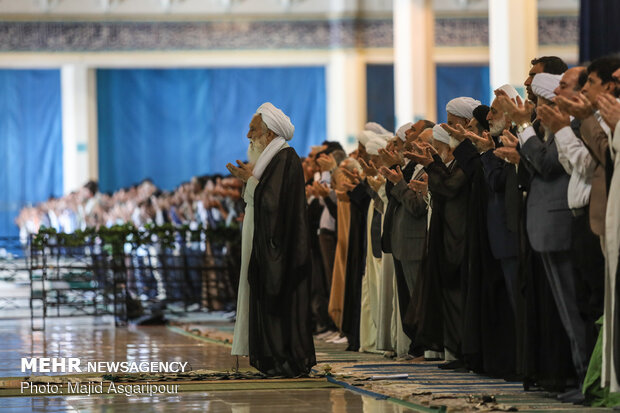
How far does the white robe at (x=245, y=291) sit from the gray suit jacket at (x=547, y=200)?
166 cm

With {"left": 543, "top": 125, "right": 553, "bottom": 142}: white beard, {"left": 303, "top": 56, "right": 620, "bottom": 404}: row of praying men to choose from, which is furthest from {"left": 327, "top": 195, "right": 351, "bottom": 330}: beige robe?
{"left": 543, "top": 125, "right": 553, "bottom": 142}: white beard

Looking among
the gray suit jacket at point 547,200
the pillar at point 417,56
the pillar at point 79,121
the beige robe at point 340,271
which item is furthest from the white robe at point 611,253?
the pillar at point 79,121

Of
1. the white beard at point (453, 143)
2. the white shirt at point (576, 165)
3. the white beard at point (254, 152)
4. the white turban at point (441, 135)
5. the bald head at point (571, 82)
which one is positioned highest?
the bald head at point (571, 82)

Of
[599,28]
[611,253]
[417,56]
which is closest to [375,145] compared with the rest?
[611,253]

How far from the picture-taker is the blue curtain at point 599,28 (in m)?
11.4

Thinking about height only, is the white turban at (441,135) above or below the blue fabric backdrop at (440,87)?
below

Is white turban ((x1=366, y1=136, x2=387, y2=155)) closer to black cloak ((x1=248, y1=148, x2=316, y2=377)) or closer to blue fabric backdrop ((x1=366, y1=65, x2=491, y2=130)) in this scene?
black cloak ((x1=248, y1=148, x2=316, y2=377))

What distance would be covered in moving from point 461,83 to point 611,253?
47.6 feet

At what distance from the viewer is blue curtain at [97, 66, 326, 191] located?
18656 mm

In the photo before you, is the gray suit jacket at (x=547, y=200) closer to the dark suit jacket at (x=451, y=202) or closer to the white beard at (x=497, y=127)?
the white beard at (x=497, y=127)

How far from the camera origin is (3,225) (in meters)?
18.7

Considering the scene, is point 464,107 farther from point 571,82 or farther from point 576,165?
point 576,165

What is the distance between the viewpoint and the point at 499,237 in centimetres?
571

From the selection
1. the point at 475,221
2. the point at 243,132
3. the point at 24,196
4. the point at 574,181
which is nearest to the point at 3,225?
the point at 24,196
